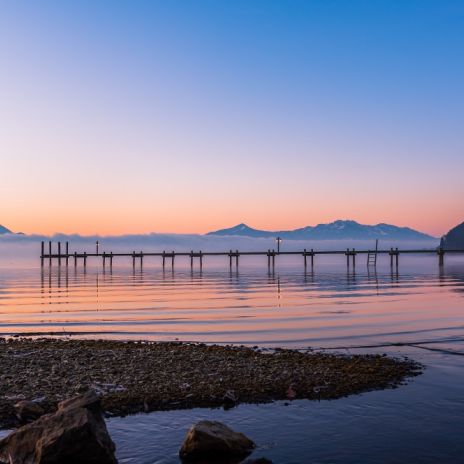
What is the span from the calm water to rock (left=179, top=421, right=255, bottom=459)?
33 cm

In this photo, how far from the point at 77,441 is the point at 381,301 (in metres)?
36.1

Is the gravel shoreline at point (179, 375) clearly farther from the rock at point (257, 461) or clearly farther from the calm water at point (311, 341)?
the rock at point (257, 461)

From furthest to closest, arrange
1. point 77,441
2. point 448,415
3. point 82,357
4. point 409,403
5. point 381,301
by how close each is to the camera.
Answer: point 381,301 → point 82,357 → point 409,403 → point 448,415 → point 77,441

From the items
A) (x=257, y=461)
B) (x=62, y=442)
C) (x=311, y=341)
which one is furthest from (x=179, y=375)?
(x=311, y=341)

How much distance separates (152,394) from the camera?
46.0ft

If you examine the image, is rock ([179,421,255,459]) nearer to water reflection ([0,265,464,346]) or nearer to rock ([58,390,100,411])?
rock ([58,390,100,411])

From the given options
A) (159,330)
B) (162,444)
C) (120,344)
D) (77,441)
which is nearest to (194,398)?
(162,444)

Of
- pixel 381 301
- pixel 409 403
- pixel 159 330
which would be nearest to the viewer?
pixel 409 403

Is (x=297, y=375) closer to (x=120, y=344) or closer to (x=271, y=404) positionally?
(x=271, y=404)

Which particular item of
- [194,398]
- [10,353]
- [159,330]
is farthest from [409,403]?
[159,330]

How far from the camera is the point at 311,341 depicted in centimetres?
2377

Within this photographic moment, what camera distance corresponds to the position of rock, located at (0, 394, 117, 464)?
9.66m

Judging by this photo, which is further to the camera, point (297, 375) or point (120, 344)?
point (120, 344)

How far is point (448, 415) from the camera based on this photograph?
12641mm
